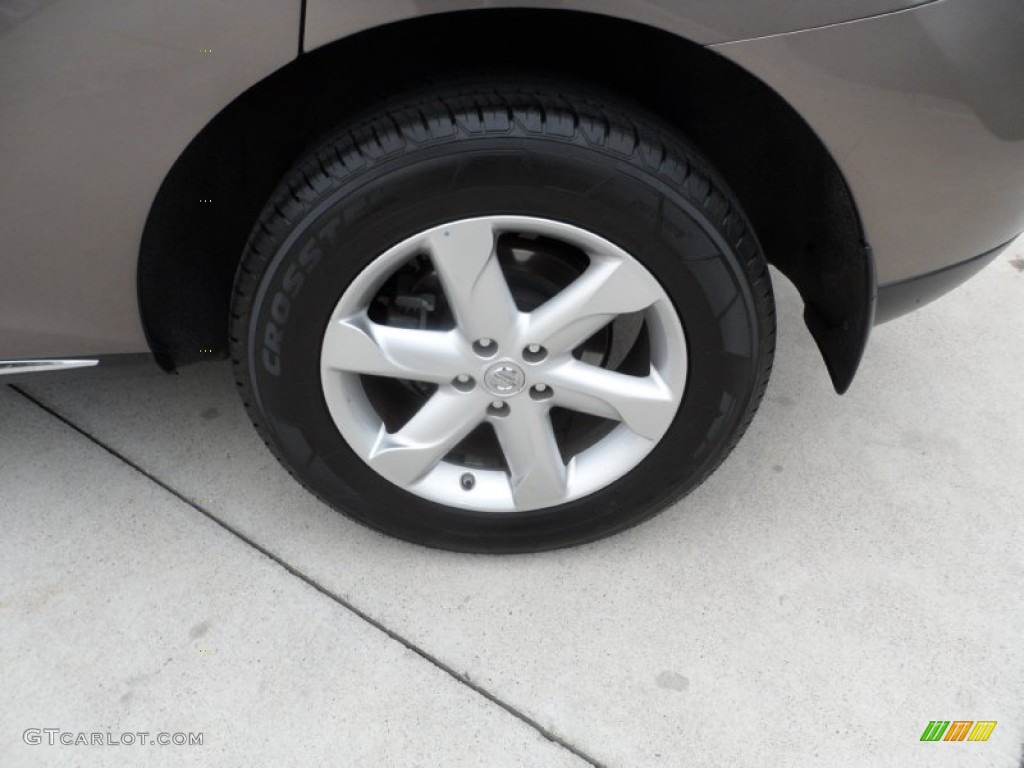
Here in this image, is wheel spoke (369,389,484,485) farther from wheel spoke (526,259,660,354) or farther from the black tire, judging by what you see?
wheel spoke (526,259,660,354)

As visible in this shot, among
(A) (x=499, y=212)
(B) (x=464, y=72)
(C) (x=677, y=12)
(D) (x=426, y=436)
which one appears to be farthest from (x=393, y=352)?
(C) (x=677, y=12)

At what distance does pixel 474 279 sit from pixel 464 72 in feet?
1.20

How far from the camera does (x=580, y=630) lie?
180cm

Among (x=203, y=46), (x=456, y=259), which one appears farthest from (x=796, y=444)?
(x=203, y=46)

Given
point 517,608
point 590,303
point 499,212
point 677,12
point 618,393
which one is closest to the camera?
point 677,12

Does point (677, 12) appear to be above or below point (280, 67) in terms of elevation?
above

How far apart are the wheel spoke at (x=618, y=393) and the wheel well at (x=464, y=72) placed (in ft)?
1.31

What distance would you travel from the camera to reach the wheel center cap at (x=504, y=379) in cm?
165

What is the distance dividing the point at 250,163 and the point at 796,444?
144 centimetres

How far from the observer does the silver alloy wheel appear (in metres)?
1.54

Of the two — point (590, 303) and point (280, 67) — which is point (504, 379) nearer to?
point (590, 303)

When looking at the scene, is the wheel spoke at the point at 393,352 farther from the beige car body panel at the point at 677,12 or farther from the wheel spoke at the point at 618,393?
the beige car body panel at the point at 677,12

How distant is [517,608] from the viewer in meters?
1.84

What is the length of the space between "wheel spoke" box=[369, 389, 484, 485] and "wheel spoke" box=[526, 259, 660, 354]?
207 mm
